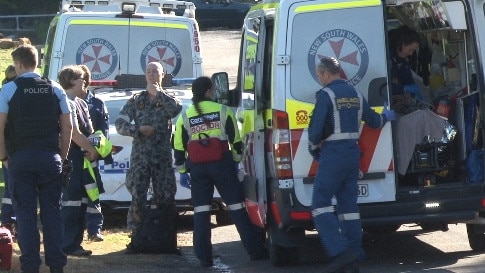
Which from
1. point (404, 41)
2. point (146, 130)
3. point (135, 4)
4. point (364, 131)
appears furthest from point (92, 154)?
point (135, 4)

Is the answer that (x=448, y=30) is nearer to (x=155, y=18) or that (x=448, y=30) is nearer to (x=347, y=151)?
(x=347, y=151)

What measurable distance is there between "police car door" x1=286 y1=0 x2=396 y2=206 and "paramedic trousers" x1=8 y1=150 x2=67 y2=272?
1.88 meters

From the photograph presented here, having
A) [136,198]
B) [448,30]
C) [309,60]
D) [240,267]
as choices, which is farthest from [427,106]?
[136,198]

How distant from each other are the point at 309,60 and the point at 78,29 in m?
5.69

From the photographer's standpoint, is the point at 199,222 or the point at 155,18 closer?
the point at 199,222

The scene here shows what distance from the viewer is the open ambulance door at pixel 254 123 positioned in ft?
31.4

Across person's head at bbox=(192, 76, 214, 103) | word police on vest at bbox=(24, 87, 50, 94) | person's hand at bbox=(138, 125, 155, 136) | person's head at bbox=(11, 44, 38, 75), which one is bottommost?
person's hand at bbox=(138, 125, 155, 136)

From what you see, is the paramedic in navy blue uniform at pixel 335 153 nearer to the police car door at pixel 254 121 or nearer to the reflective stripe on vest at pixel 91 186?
the police car door at pixel 254 121

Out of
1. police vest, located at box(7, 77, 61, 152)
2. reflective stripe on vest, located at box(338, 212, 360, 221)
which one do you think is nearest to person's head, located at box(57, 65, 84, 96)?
police vest, located at box(7, 77, 61, 152)

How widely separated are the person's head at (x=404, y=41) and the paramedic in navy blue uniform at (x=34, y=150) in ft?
10.9

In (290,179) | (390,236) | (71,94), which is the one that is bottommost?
(390,236)

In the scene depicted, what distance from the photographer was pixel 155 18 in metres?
14.3

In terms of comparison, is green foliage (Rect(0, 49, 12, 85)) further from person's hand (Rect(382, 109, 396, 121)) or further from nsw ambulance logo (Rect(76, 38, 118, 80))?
person's hand (Rect(382, 109, 396, 121))

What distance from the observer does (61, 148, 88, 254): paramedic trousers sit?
1043cm
